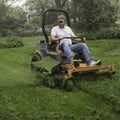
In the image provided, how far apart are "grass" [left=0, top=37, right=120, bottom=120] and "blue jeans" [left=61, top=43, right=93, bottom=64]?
1.23 feet

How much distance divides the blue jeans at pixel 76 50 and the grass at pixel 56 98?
1.23 ft

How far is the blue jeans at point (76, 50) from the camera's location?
743 cm

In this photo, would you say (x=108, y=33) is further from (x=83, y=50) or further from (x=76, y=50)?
(x=83, y=50)

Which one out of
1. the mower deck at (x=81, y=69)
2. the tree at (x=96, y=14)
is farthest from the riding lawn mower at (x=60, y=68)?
the tree at (x=96, y=14)

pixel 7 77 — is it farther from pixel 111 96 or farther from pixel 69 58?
pixel 111 96

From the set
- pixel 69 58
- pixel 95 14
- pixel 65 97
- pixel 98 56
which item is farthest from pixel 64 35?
pixel 95 14

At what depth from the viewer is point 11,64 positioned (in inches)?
372

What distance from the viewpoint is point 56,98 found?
20.7 feet

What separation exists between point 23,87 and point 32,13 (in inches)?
959

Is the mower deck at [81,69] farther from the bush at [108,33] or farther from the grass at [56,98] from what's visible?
the bush at [108,33]

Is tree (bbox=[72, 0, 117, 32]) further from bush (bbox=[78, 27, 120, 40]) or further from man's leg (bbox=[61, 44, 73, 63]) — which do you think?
man's leg (bbox=[61, 44, 73, 63])

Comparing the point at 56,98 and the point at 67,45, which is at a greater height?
the point at 67,45

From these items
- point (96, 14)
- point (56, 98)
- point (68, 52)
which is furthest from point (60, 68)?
point (96, 14)

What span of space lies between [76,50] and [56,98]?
1.79 m
